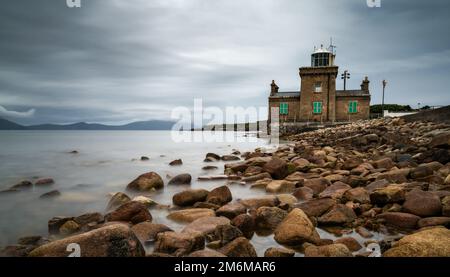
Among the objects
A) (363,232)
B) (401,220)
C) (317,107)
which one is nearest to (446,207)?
(401,220)

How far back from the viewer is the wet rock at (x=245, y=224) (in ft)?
14.2

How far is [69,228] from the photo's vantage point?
15.8 feet

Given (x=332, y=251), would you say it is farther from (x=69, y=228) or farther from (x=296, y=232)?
(x=69, y=228)

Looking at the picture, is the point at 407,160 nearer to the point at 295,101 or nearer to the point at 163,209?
the point at 163,209

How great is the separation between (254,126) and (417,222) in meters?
73.4

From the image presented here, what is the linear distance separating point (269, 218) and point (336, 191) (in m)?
1.90

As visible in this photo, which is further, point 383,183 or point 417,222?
point 383,183

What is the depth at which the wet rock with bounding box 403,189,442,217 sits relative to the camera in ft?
13.6

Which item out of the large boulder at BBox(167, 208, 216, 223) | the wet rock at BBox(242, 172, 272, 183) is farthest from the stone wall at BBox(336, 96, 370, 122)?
the large boulder at BBox(167, 208, 216, 223)

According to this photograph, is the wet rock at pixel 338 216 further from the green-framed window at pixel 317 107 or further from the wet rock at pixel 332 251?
the green-framed window at pixel 317 107

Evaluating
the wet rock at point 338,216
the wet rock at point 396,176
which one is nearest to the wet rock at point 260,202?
the wet rock at point 338,216

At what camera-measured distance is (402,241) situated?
3.15 m

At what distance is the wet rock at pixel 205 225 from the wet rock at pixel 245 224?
17 cm
